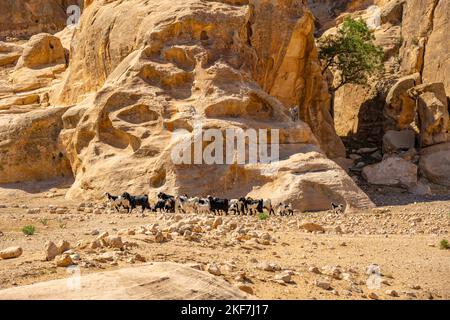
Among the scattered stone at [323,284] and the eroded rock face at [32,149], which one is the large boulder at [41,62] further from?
the scattered stone at [323,284]

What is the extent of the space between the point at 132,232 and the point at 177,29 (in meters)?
11.5

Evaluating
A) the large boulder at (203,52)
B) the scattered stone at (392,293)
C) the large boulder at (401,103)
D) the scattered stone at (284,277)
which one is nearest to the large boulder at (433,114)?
the large boulder at (401,103)

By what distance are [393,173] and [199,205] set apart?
1292 centimetres

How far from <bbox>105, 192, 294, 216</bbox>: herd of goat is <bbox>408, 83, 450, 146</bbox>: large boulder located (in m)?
13.4

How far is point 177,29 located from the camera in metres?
19.9

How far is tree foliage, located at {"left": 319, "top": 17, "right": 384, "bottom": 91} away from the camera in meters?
31.1

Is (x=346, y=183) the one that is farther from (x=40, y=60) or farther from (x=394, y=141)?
(x=40, y=60)

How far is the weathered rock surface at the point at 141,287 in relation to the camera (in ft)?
15.9

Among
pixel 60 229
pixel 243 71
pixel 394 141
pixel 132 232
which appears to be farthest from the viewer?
pixel 394 141

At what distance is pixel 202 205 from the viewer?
15.2 metres

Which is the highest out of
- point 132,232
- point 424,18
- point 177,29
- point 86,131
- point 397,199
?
point 424,18

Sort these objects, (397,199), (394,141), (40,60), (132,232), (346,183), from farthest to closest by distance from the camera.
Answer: (40,60)
(394,141)
(397,199)
(346,183)
(132,232)

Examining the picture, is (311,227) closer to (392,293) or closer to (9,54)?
(392,293)

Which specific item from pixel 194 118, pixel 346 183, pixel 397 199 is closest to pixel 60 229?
pixel 194 118
